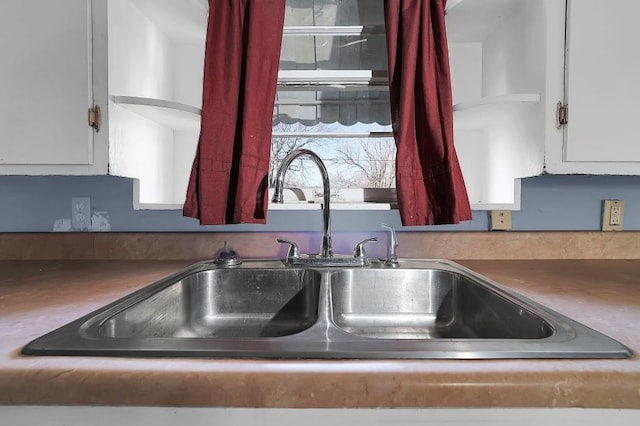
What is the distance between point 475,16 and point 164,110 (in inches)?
42.8

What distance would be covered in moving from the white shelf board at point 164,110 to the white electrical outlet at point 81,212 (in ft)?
1.37

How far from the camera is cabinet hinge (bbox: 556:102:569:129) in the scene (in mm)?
1060

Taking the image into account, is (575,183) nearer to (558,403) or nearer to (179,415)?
(558,403)

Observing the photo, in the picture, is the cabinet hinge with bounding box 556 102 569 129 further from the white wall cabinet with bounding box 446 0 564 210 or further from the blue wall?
the blue wall

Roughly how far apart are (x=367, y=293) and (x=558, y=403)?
2.08 ft

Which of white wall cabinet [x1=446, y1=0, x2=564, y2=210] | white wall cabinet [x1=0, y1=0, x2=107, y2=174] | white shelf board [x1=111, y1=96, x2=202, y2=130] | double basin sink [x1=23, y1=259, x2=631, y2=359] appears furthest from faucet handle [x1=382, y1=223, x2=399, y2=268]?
white wall cabinet [x1=0, y1=0, x2=107, y2=174]

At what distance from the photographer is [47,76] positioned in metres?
1.06

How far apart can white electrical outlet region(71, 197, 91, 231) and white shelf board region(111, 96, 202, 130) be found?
417 millimetres

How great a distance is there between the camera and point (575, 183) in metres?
1.36

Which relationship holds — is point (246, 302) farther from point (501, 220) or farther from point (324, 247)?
point (501, 220)

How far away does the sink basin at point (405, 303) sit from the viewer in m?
1.05

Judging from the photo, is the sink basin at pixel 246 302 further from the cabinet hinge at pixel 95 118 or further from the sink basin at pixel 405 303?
the cabinet hinge at pixel 95 118

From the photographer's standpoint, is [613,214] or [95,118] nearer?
[95,118]

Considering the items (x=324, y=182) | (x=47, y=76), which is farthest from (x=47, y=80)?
(x=324, y=182)
